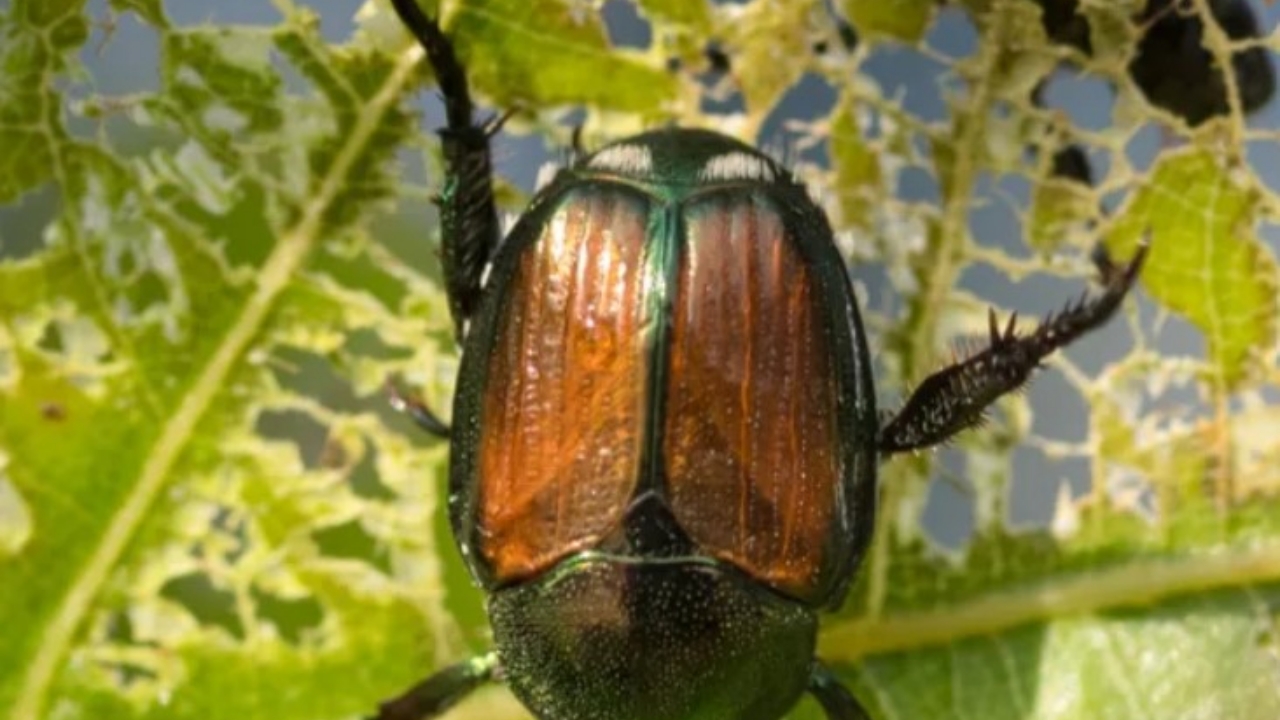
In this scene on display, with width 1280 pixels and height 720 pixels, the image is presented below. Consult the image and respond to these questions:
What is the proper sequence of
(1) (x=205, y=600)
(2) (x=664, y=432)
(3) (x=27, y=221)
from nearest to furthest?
(2) (x=664, y=432), (3) (x=27, y=221), (1) (x=205, y=600)

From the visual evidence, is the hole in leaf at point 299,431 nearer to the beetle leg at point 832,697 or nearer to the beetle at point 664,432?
the beetle at point 664,432

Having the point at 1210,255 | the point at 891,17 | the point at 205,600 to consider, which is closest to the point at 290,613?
the point at 205,600

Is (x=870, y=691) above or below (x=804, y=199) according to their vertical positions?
below

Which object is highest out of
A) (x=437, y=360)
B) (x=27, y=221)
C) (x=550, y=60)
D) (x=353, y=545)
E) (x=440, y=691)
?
(x=550, y=60)

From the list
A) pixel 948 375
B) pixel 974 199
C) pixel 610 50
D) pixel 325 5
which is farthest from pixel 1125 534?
pixel 325 5

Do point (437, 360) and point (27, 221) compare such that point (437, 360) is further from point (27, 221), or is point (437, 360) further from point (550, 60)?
point (27, 221)

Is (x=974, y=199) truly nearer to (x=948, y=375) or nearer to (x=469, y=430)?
(x=948, y=375)

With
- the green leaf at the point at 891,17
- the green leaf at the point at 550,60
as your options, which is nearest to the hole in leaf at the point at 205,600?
the green leaf at the point at 550,60
